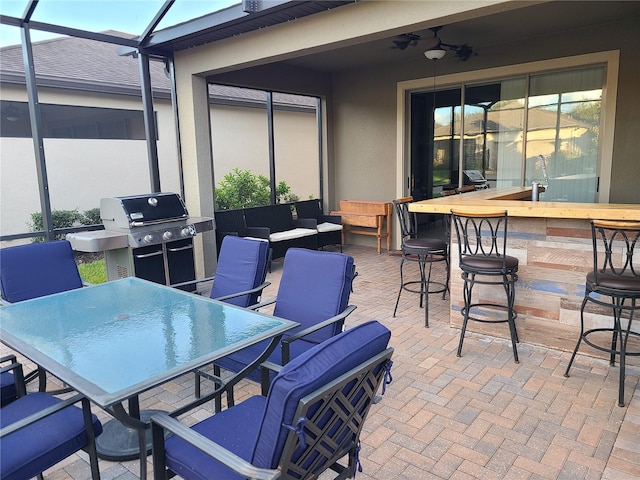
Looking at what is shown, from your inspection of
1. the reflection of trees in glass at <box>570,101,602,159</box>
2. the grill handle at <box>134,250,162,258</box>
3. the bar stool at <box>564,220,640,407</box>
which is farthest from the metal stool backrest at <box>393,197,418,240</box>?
the reflection of trees in glass at <box>570,101,602,159</box>

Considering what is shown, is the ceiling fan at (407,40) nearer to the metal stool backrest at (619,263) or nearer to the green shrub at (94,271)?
the metal stool backrest at (619,263)

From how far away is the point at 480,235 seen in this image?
11.7 ft

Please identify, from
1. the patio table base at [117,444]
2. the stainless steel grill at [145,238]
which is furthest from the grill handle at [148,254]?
the patio table base at [117,444]

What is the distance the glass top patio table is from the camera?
63.9 inches

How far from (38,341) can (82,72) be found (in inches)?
169

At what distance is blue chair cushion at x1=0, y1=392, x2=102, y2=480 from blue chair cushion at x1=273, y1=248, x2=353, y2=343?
1.16 metres

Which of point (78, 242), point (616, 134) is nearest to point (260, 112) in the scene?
point (78, 242)

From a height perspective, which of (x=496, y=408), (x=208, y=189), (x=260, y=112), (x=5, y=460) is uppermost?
(x=260, y=112)

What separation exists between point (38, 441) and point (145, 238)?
9.09 ft

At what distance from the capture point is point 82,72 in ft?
17.0

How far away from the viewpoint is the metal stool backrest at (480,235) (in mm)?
3318

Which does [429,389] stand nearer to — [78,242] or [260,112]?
[78,242]

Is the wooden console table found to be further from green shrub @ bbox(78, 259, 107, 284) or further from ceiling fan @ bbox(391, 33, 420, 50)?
green shrub @ bbox(78, 259, 107, 284)

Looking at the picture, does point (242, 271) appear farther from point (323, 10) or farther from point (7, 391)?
point (323, 10)
